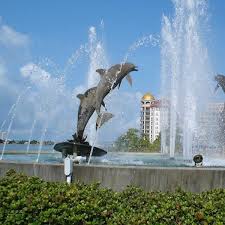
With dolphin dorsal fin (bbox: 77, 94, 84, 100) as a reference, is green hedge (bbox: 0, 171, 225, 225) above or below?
below

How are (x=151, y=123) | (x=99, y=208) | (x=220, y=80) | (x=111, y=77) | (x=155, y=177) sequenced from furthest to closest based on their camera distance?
(x=151, y=123) → (x=220, y=80) → (x=111, y=77) → (x=155, y=177) → (x=99, y=208)

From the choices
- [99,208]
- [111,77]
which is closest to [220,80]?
[111,77]

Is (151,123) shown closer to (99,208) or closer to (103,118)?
(103,118)

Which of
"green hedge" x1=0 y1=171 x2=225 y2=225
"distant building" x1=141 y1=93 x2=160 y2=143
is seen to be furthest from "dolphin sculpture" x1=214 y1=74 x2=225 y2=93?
"distant building" x1=141 y1=93 x2=160 y2=143

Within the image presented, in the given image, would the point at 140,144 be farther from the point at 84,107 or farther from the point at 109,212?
the point at 109,212

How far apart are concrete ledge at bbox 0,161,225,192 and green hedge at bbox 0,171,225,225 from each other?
5.47 feet

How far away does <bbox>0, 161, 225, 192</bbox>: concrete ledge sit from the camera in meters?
8.39

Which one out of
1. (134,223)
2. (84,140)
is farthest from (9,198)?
(84,140)

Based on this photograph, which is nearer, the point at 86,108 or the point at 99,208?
the point at 99,208

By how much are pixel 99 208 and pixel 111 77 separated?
12181 mm

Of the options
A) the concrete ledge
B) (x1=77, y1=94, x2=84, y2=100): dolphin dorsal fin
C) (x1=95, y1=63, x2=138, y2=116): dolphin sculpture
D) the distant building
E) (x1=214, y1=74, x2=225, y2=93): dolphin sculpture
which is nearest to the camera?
the concrete ledge

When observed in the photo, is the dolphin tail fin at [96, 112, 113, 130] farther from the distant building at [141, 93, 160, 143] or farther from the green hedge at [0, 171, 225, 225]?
the distant building at [141, 93, 160, 143]

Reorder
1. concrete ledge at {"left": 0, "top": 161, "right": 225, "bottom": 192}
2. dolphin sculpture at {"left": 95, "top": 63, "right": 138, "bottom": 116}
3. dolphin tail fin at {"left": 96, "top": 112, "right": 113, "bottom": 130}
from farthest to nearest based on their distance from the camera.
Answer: dolphin sculpture at {"left": 95, "top": 63, "right": 138, "bottom": 116} → dolphin tail fin at {"left": 96, "top": 112, "right": 113, "bottom": 130} → concrete ledge at {"left": 0, "top": 161, "right": 225, "bottom": 192}

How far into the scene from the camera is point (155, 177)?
8.49 metres
